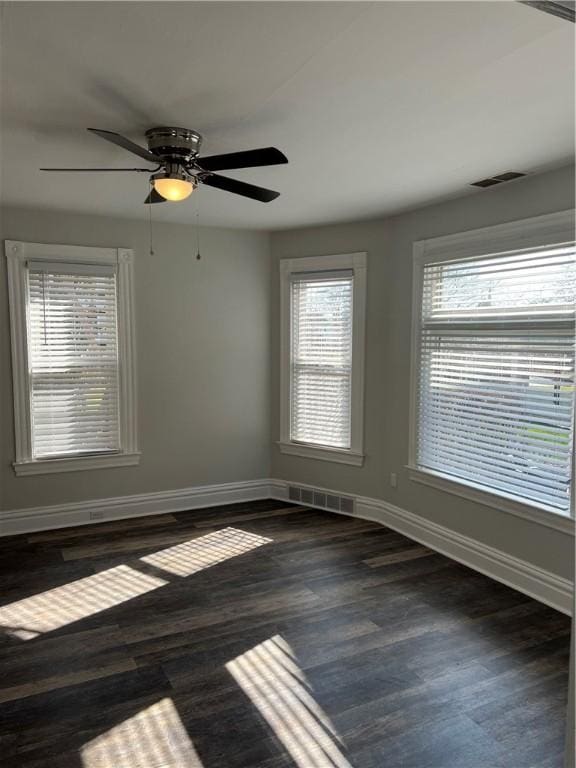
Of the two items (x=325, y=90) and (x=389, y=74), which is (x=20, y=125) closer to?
(x=325, y=90)

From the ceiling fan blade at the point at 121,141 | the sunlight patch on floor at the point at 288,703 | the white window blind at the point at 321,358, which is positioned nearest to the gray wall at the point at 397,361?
the white window blind at the point at 321,358

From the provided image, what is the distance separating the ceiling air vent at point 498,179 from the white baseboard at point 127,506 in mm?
3383

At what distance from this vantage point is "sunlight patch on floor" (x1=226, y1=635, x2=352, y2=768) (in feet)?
7.19

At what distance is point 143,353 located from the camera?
4.91m

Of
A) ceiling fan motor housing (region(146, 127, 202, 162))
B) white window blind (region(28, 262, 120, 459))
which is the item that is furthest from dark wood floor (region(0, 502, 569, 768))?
ceiling fan motor housing (region(146, 127, 202, 162))

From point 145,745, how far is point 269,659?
774mm

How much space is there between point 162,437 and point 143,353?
31.6 inches

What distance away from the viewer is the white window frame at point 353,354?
4816 millimetres

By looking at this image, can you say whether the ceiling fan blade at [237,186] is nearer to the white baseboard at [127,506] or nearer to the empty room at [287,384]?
the empty room at [287,384]

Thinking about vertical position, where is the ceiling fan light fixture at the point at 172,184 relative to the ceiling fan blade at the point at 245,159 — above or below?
below

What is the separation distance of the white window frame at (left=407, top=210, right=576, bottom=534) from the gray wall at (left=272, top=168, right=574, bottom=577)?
0.06 metres

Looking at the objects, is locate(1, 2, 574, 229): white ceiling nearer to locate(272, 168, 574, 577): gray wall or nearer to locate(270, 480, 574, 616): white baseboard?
locate(272, 168, 574, 577): gray wall

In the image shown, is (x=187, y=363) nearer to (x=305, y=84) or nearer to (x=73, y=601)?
A: (x=73, y=601)

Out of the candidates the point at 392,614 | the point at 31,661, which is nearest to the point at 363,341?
the point at 392,614
